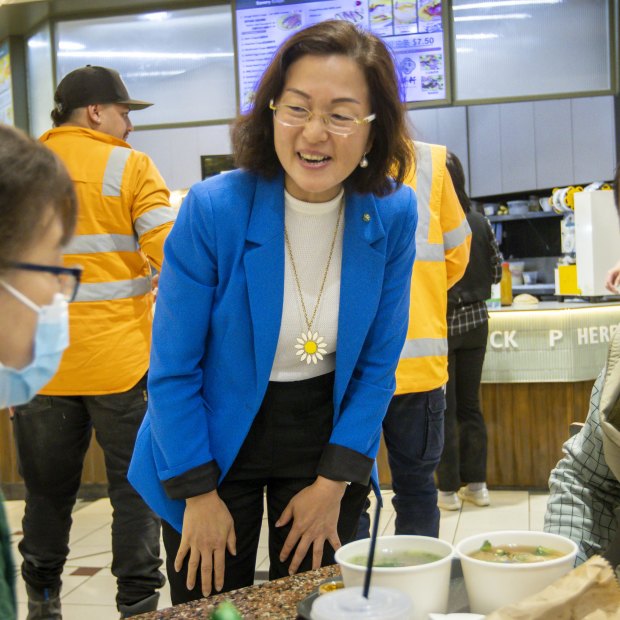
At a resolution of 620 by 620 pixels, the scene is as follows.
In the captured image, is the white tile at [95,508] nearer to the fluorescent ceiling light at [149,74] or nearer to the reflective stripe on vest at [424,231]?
the reflective stripe on vest at [424,231]

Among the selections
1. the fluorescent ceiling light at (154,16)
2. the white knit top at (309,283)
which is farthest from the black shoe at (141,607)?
the fluorescent ceiling light at (154,16)

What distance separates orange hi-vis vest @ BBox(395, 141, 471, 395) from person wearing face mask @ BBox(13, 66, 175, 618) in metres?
0.84

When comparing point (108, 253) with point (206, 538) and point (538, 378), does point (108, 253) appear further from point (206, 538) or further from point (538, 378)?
point (538, 378)

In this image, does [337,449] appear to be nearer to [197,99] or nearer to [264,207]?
[264,207]

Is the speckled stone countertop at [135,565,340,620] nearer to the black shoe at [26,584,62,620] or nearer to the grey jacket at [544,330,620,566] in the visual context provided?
the grey jacket at [544,330,620,566]

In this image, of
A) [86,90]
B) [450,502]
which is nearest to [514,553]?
[86,90]

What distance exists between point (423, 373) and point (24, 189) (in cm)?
192

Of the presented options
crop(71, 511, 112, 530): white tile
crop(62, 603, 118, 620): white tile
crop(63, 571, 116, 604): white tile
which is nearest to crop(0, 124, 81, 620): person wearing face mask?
crop(62, 603, 118, 620): white tile

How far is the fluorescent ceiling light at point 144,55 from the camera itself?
18.0ft

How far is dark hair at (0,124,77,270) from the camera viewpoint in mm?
945

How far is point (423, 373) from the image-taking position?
2707 millimetres

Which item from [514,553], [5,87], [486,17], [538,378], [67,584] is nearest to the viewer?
[514,553]

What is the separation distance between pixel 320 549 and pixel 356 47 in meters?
0.96

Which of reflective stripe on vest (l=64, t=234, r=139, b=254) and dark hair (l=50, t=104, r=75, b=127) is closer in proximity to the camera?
reflective stripe on vest (l=64, t=234, r=139, b=254)
